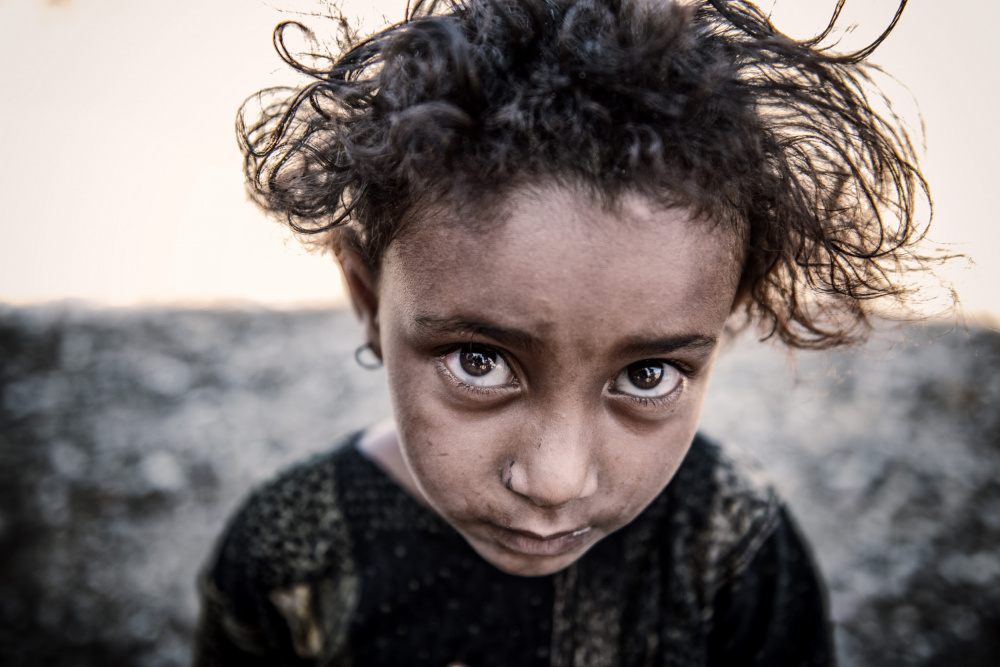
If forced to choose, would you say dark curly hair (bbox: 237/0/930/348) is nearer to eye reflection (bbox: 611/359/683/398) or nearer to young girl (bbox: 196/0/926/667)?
young girl (bbox: 196/0/926/667)

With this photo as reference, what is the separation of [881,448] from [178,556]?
2906 mm

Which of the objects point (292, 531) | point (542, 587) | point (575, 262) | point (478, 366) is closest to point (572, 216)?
point (575, 262)

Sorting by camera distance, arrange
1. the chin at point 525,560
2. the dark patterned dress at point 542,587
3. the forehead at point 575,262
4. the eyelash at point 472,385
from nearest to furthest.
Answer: the forehead at point 575,262 < the eyelash at point 472,385 < the chin at point 525,560 < the dark patterned dress at point 542,587

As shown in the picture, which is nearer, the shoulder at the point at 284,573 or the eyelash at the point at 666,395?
the eyelash at the point at 666,395

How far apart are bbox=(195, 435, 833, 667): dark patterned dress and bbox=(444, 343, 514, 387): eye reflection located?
56 cm

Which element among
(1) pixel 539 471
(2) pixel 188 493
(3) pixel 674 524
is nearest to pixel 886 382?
(3) pixel 674 524

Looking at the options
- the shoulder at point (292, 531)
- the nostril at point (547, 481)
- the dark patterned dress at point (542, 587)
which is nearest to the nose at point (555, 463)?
the nostril at point (547, 481)

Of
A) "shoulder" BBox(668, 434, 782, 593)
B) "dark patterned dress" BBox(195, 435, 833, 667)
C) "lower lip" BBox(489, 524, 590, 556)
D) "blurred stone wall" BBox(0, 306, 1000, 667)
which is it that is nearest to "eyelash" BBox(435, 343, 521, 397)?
"lower lip" BBox(489, 524, 590, 556)

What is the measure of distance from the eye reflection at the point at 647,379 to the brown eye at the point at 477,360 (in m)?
0.18

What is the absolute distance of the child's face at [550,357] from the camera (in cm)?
81

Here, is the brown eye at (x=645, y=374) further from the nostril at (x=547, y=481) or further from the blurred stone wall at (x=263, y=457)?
the blurred stone wall at (x=263, y=457)

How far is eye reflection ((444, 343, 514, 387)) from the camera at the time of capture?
0.93 metres

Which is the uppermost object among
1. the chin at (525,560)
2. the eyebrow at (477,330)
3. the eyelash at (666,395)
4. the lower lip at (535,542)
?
the eyebrow at (477,330)

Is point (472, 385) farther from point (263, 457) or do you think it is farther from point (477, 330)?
point (263, 457)
